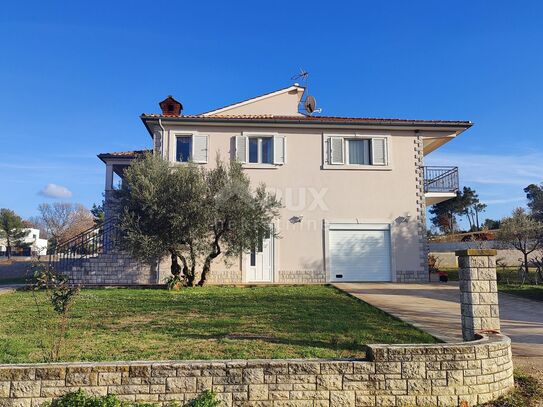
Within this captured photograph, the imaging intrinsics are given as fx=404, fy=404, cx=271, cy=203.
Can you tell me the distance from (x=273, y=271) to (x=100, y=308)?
7739 millimetres

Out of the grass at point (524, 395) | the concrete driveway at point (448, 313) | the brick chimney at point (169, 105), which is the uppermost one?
the brick chimney at point (169, 105)

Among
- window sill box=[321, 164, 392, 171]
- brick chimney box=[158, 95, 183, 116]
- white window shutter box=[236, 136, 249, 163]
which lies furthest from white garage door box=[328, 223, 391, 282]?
brick chimney box=[158, 95, 183, 116]

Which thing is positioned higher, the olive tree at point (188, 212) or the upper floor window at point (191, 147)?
the upper floor window at point (191, 147)

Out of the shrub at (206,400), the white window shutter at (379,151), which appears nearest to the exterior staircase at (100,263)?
the white window shutter at (379,151)

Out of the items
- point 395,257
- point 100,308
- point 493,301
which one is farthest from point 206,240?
point 493,301

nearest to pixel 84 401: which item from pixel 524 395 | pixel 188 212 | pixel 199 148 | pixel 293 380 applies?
pixel 293 380

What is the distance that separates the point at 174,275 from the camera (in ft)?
45.5

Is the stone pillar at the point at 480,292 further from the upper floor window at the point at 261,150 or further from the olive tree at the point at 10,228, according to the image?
the olive tree at the point at 10,228

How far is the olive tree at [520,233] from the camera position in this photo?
706 inches

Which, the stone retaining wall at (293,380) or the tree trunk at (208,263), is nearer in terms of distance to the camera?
the stone retaining wall at (293,380)

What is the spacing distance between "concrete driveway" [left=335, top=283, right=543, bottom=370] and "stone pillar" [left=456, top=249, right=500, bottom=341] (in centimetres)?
75

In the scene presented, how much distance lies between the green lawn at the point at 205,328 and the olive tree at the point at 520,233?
11086mm

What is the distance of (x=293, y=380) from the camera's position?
4402 millimetres

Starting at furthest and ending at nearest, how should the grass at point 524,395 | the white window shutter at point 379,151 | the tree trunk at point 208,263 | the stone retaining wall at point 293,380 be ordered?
the white window shutter at point 379,151, the tree trunk at point 208,263, the grass at point 524,395, the stone retaining wall at point 293,380
